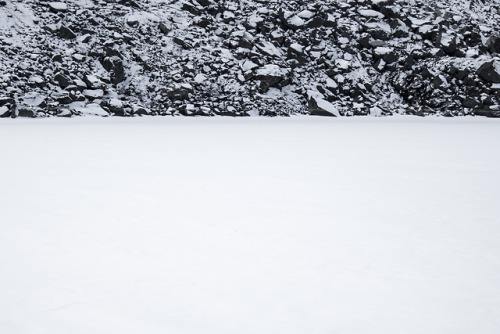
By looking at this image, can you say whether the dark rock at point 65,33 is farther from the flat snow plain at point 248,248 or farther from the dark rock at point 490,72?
the dark rock at point 490,72

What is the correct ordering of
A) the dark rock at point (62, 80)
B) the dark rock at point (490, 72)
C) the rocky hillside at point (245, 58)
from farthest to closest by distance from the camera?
the dark rock at point (490, 72) < the rocky hillside at point (245, 58) < the dark rock at point (62, 80)

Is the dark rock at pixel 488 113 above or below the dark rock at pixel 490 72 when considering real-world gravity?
below

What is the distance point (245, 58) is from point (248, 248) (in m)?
16.1

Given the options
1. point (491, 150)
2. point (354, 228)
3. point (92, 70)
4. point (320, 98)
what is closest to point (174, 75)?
point (92, 70)

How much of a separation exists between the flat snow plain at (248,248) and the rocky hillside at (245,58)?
35.2ft

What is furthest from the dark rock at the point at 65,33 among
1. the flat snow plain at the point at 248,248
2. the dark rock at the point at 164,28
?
the flat snow plain at the point at 248,248

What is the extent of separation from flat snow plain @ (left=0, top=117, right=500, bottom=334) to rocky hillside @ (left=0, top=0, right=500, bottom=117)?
422 inches

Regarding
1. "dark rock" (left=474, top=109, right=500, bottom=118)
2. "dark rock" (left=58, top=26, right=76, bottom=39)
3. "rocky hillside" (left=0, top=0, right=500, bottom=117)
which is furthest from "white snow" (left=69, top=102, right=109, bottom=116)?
"dark rock" (left=474, top=109, right=500, bottom=118)

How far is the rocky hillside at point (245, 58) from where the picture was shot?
16.3 meters

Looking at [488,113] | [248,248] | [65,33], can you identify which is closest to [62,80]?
[65,33]

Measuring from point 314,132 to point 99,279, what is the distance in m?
9.63

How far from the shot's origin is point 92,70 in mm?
16734

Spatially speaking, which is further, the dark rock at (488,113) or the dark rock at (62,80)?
the dark rock at (488,113)

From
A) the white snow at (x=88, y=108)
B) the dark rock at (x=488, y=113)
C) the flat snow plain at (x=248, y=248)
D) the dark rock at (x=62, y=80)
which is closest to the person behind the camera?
the flat snow plain at (x=248, y=248)
